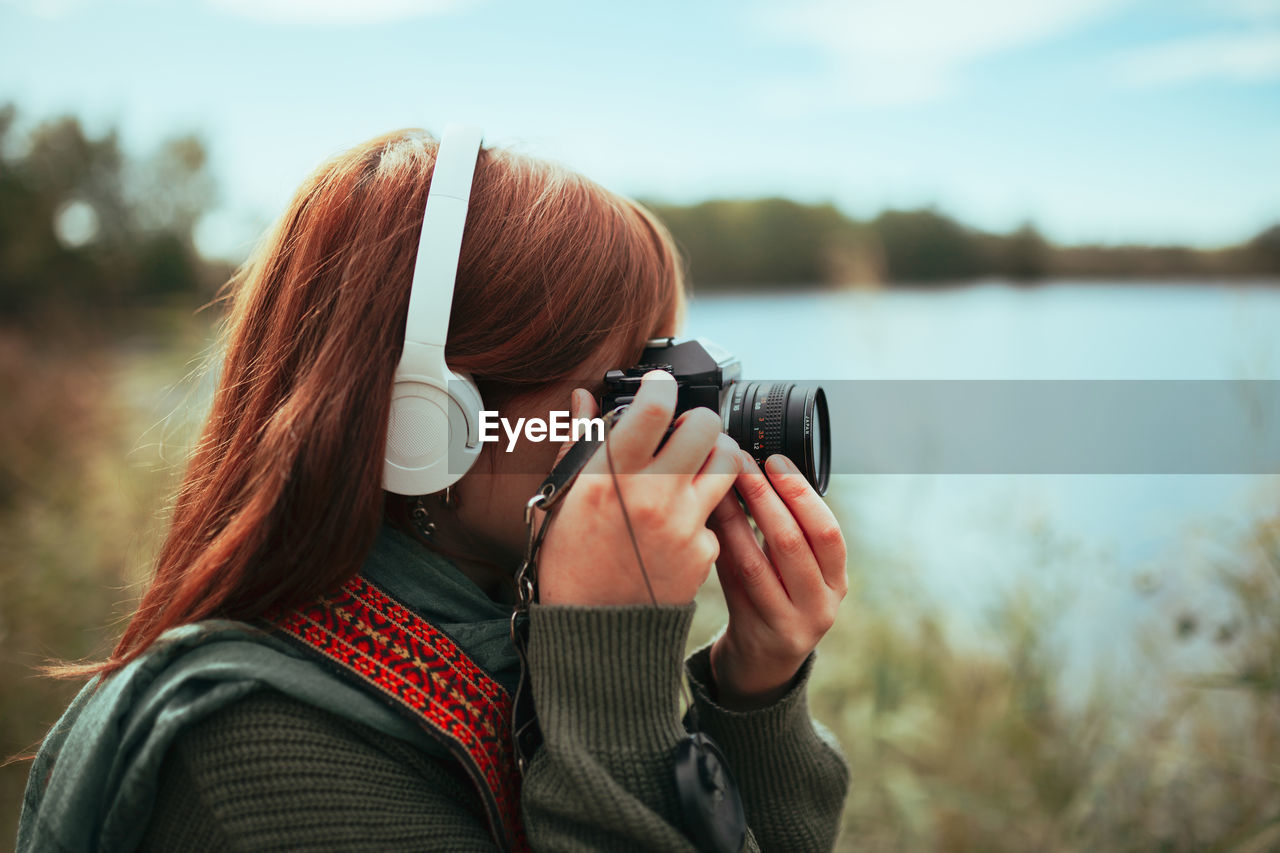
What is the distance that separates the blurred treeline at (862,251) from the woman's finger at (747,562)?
1235 mm

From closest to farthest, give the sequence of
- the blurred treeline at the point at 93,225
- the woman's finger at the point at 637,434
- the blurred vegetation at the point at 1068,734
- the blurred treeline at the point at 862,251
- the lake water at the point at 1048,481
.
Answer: the woman's finger at the point at 637,434 → the blurred vegetation at the point at 1068,734 → the lake water at the point at 1048,481 → the blurred treeline at the point at 862,251 → the blurred treeline at the point at 93,225

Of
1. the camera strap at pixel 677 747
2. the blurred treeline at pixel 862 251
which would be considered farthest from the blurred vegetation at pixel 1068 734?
the camera strap at pixel 677 747

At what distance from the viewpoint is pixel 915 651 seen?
1866 millimetres

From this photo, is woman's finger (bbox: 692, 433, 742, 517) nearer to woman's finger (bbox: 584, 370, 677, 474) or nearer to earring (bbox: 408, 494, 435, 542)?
woman's finger (bbox: 584, 370, 677, 474)

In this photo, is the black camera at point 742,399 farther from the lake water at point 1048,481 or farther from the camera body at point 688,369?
the lake water at point 1048,481

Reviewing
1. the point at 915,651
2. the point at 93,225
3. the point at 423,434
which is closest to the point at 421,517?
the point at 423,434

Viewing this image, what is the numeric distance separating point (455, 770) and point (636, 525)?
10.7 inches

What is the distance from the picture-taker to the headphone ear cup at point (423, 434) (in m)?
0.74

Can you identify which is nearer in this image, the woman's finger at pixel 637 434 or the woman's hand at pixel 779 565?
the woman's finger at pixel 637 434

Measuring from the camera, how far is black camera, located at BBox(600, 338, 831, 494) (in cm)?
86

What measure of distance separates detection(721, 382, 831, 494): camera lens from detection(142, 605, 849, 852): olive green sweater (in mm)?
232

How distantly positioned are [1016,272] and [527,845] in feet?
5.77

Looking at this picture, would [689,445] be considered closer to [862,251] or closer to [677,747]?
[677,747]

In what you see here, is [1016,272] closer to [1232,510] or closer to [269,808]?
[1232,510]
